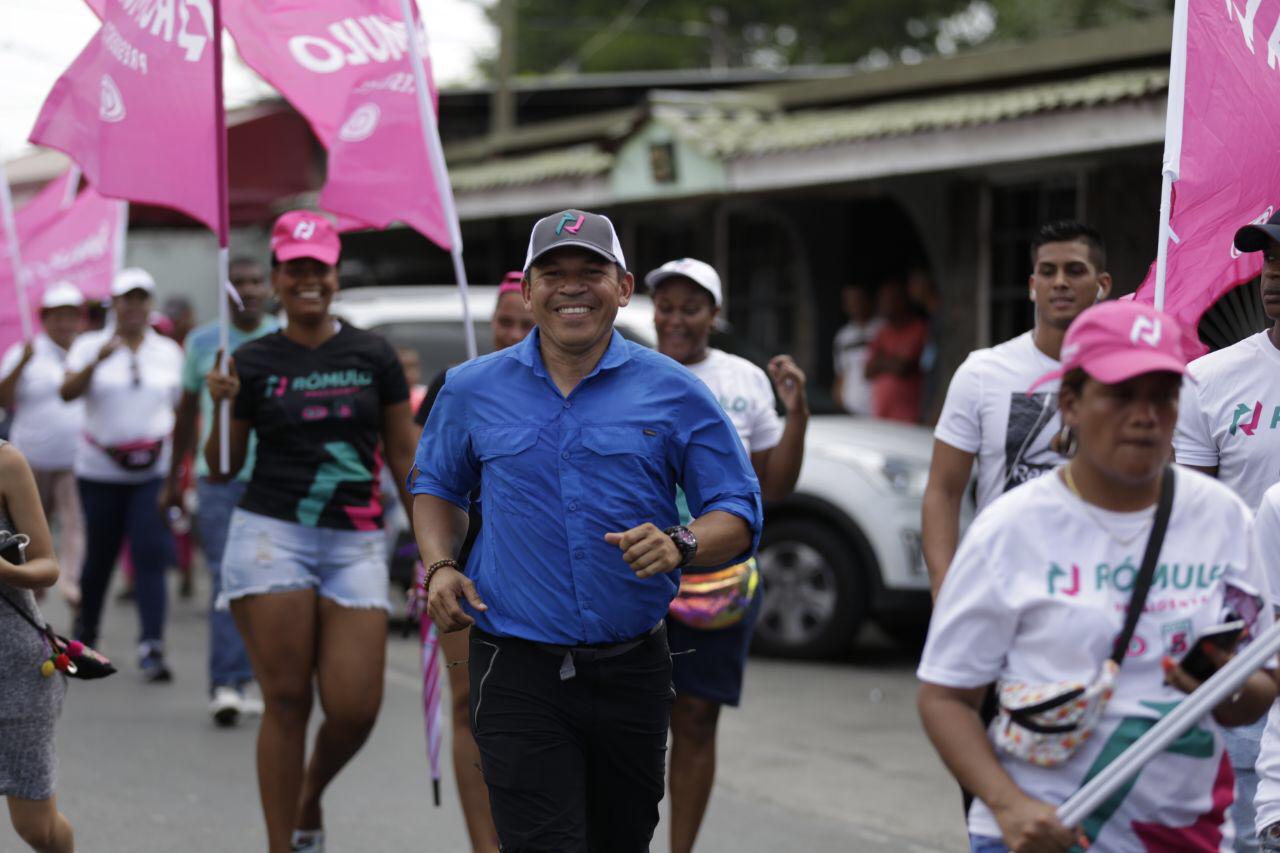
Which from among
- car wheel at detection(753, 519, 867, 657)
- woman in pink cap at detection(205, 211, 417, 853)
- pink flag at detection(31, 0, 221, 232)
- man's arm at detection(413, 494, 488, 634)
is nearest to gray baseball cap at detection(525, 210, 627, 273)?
man's arm at detection(413, 494, 488, 634)

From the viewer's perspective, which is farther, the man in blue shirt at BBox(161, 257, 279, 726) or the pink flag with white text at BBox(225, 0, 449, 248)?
the man in blue shirt at BBox(161, 257, 279, 726)

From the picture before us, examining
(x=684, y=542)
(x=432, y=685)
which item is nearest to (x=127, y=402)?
(x=432, y=685)

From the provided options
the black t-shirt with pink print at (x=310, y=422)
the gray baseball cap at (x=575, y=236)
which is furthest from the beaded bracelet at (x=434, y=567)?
the black t-shirt with pink print at (x=310, y=422)

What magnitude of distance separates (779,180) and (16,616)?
845 cm

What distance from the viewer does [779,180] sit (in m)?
12.6

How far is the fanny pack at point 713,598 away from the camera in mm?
5676

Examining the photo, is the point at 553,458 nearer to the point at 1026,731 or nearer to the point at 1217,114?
the point at 1026,731

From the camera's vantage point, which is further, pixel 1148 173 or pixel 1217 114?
pixel 1148 173

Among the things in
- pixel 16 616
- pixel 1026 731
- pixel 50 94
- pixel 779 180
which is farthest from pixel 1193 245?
pixel 779 180

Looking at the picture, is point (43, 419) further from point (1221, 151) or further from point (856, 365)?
point (1221, 151)

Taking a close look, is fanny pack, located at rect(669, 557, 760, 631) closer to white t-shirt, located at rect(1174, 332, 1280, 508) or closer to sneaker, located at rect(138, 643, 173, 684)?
white t-shirt, located at rect(1174, 332, 1280, 508)

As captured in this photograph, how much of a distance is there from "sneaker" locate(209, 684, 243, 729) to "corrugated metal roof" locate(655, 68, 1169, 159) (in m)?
5.25

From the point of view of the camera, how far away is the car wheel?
989 centimetres

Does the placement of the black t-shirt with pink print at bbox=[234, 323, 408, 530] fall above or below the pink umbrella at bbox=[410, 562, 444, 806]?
above
